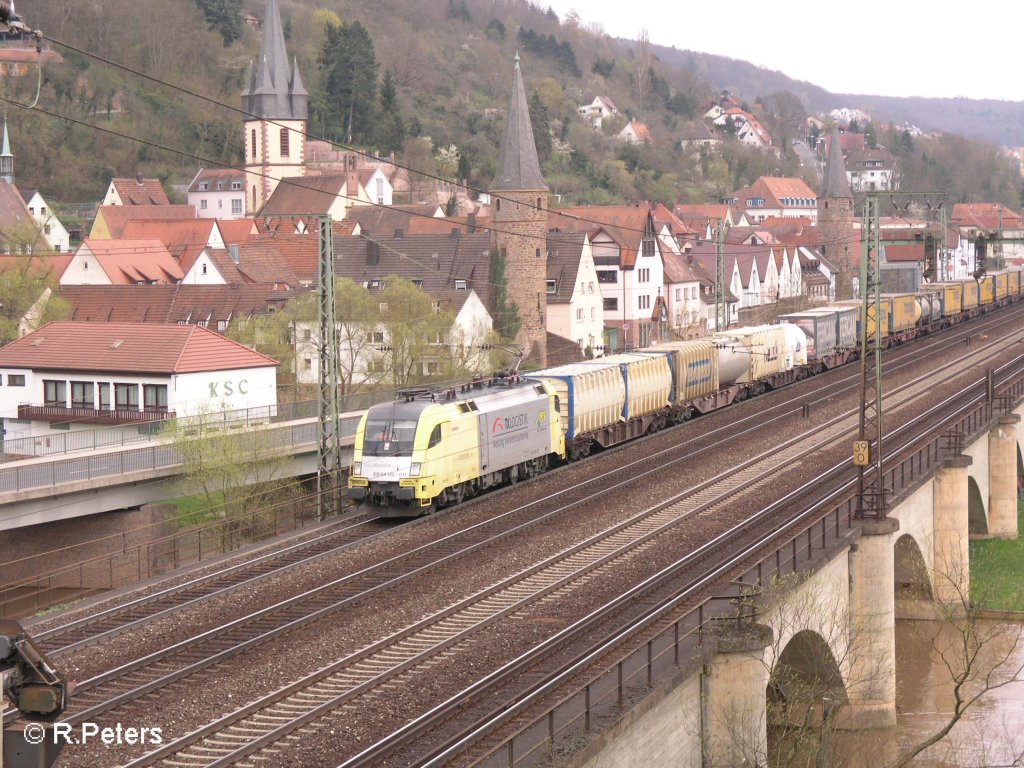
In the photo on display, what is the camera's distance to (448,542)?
2822cm

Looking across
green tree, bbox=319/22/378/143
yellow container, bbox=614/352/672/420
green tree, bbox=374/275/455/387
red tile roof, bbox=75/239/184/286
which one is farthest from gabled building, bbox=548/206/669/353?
green tree, bbox=319/22/378/143

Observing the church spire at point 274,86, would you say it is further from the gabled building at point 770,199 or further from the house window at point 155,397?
the house window at point 155,397

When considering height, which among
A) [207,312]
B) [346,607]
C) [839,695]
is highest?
[207,312]

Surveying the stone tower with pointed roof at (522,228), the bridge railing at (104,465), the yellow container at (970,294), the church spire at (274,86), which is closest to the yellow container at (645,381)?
the bridge railing at (104,465)

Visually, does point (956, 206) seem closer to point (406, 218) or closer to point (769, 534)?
point (406, 218)

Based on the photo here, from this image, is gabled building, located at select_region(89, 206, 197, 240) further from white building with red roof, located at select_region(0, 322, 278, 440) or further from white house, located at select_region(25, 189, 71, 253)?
white building with red roof, located at select_region(0, 322, 278, 440)

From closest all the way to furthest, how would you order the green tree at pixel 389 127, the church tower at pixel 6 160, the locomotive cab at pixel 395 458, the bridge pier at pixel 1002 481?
the locomotive cab at pixel 395 458
the bridge pier at pixel 1002 481
the church tower at pixel 6 160
the green tree at pixel 389 127

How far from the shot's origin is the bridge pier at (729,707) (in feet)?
64.8

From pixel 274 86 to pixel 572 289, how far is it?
5736 centimetres

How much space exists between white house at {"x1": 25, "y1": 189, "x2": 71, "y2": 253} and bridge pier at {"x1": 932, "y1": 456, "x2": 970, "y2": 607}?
238 feet

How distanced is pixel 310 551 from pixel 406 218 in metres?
76.5

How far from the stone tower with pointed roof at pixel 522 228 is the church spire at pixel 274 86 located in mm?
56592

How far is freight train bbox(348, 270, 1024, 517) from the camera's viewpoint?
30359 mm

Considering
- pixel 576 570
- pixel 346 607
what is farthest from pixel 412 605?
pixel 576 570
